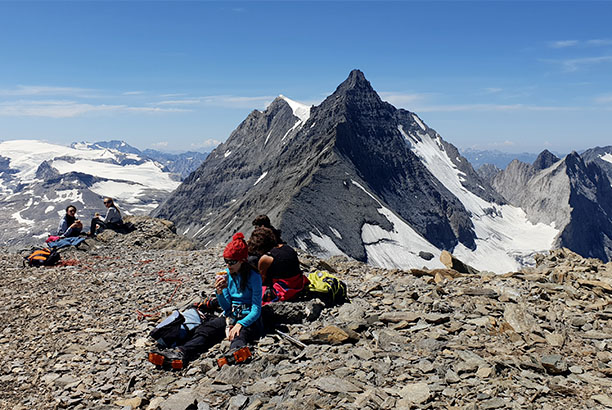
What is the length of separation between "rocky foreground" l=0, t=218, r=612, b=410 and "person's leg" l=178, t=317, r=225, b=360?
10.9 inches

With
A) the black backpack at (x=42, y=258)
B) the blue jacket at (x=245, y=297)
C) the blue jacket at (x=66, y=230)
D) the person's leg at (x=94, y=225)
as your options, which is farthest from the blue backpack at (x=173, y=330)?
the person's leg at (x=94, y=225)

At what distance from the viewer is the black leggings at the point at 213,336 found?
9.23 metres

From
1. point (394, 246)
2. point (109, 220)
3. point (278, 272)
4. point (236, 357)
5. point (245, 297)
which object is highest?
point (278, 272)

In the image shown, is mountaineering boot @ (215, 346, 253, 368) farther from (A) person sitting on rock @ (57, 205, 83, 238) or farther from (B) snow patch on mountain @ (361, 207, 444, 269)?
(B) snow patch on mountain @ (361, 207, 444, 269)

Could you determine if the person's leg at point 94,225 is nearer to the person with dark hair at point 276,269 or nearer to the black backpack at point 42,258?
the black backpack at point 42,258

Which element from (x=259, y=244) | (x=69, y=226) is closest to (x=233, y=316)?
(x=259, y=244)

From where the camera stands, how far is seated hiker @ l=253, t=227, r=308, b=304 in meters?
11.2

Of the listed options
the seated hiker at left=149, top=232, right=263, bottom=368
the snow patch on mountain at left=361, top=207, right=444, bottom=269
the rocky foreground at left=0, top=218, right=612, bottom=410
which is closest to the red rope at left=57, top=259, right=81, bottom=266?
the rocky foreground at left=0, top=218, right=612, bottom=410

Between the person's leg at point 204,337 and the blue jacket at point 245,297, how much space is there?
45 centimetres

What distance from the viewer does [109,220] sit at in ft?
88.1

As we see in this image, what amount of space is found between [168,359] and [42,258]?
13.9 meters

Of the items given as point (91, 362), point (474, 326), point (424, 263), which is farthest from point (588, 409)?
point (424, 263)

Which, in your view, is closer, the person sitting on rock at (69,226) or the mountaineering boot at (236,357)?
the mountaineering boot at (236,357)

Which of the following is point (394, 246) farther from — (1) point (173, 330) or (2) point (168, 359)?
(2) point (168, 359)
